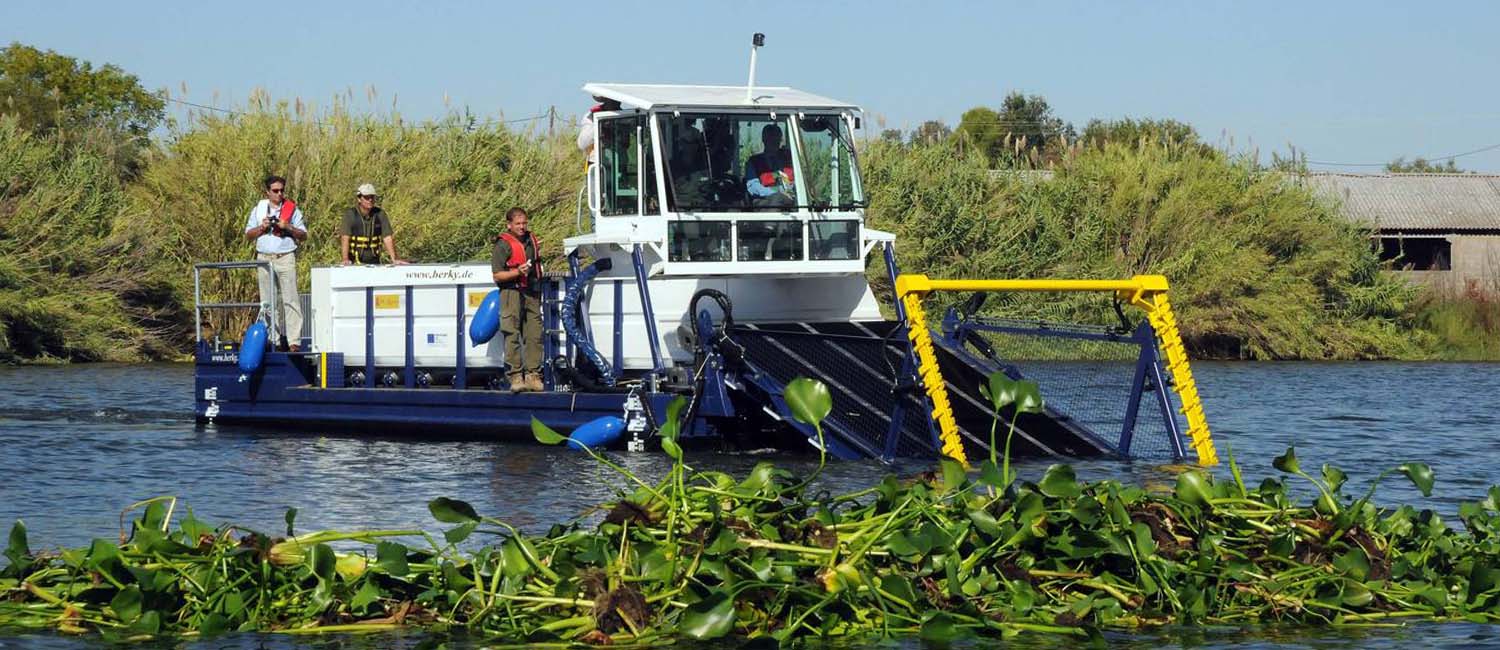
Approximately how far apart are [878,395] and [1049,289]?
77.5 inches

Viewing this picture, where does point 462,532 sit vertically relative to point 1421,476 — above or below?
below

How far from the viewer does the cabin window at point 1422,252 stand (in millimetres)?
53125

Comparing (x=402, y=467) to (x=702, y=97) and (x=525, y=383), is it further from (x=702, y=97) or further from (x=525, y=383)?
(x=702, y=97)

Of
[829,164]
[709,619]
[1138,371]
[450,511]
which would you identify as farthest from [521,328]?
[709,619]

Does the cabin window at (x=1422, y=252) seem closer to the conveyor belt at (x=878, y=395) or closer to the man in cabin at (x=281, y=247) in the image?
the conveyor belt at (x=878, y=395)

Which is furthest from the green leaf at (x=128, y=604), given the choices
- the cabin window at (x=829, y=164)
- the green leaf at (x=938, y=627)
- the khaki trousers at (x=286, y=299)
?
the khaki trousers at (x=286, y=299)

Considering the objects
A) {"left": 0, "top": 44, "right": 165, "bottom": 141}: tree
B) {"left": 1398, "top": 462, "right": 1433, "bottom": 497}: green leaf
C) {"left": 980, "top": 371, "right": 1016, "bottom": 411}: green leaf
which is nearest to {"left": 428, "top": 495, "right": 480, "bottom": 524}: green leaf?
{"left": 980, "top": 371, "right": 1016, "bottom": 411}: green leaf

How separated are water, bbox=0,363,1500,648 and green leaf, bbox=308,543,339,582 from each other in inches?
12.1

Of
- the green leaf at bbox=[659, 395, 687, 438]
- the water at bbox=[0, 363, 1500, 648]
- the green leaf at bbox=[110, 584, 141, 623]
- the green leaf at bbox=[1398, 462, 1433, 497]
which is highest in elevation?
the green leaf at bbox=[659, 395, 687, 438]

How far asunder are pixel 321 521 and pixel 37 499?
2.77 metres

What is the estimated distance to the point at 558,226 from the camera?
37250 mm

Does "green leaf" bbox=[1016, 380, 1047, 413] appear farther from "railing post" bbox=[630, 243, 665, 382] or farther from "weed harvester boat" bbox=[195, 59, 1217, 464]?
"railing post" bbox=[630, 243, 665, 382]

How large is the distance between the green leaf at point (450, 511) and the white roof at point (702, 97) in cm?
914

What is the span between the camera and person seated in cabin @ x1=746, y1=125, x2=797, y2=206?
17750 mm
